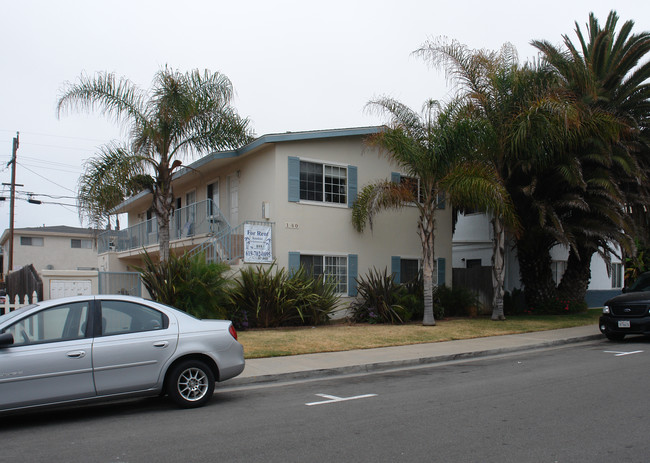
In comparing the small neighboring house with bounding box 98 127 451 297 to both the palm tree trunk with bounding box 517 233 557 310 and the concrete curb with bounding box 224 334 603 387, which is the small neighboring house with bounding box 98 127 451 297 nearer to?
the palm tree trunk with bounding box 517 233 557 310

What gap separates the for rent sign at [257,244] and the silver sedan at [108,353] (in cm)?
891

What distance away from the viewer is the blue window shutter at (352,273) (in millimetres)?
18766

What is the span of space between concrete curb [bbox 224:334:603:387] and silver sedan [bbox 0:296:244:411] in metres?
1.78

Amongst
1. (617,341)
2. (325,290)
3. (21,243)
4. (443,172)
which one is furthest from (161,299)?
(21,243)

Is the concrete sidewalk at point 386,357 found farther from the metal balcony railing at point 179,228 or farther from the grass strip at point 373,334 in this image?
the metal balcony railing at point 179,228

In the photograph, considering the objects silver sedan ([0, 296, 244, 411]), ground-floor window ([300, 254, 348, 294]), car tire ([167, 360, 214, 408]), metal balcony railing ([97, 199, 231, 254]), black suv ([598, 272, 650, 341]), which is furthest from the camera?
metal balcony railing ([97, 199, 231, 254])

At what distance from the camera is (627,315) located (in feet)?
44.6

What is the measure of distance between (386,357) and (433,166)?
6.59m

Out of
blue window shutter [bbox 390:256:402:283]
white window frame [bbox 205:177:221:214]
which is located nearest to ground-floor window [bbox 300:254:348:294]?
blue window shutter [bbox 390:256:402:283]

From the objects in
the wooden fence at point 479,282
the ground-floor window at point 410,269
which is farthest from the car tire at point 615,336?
the wooden fence at point 479,282

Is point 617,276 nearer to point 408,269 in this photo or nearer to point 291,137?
point 408,269

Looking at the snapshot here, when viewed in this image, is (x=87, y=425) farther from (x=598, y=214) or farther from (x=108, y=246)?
(x=108, y=246)

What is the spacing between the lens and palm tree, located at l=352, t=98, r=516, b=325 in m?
15.7

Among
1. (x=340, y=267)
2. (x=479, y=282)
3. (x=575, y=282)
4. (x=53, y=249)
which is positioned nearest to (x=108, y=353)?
(x=340, y=267)
